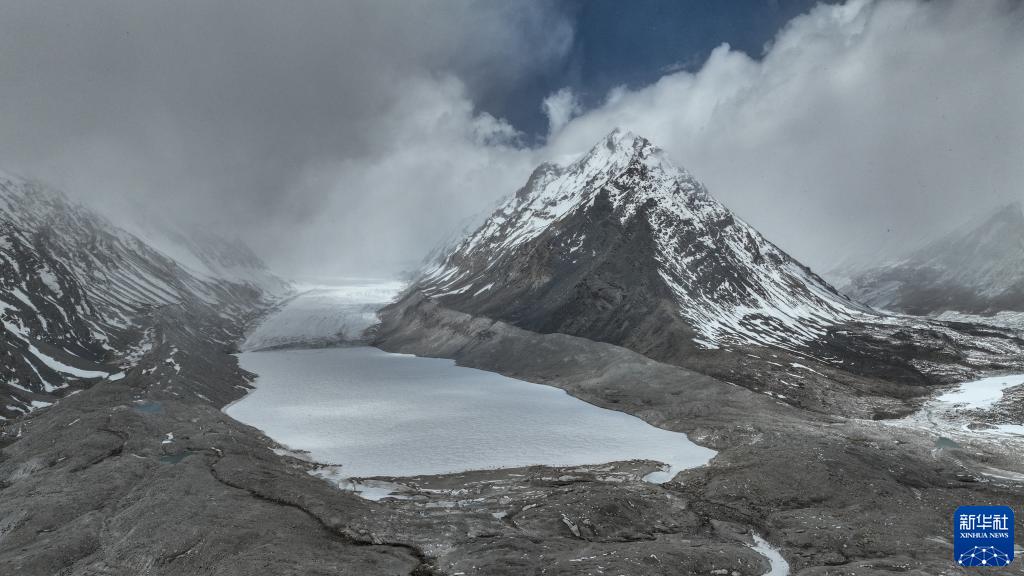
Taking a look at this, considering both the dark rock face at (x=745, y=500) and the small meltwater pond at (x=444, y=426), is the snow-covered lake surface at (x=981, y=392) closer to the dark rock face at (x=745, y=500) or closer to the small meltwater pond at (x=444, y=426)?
the dark rock face at (x=745, y=500)

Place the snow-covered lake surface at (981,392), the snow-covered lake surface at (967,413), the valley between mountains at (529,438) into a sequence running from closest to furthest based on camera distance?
the valley between mountains at (529,438)
the snow-covered lake surface at (967,413)
the snow-covered lake surface at (981,392)

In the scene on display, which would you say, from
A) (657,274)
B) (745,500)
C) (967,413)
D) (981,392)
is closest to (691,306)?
(657,274)

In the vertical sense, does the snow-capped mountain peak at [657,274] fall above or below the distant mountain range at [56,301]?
above

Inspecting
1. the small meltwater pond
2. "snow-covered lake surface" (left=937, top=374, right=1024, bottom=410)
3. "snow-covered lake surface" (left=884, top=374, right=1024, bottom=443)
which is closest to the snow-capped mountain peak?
"snow-covered lake surface" (left=937, top=374, right=1024, bottom=410)

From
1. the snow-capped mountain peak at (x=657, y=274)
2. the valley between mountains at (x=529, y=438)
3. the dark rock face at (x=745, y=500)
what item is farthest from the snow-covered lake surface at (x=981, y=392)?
the snow-capped mountain peak at (x=657, y=274)

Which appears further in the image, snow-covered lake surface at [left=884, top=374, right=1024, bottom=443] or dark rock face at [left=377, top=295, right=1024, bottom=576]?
snow-covered lake surface at [left=884, top=374, right=1024, bottom=443]

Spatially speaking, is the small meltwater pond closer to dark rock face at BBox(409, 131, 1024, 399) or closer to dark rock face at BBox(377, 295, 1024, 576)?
dark rock face at BBox(377, 295, 1024, 576)

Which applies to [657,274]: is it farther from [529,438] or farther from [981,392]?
[529,438]
